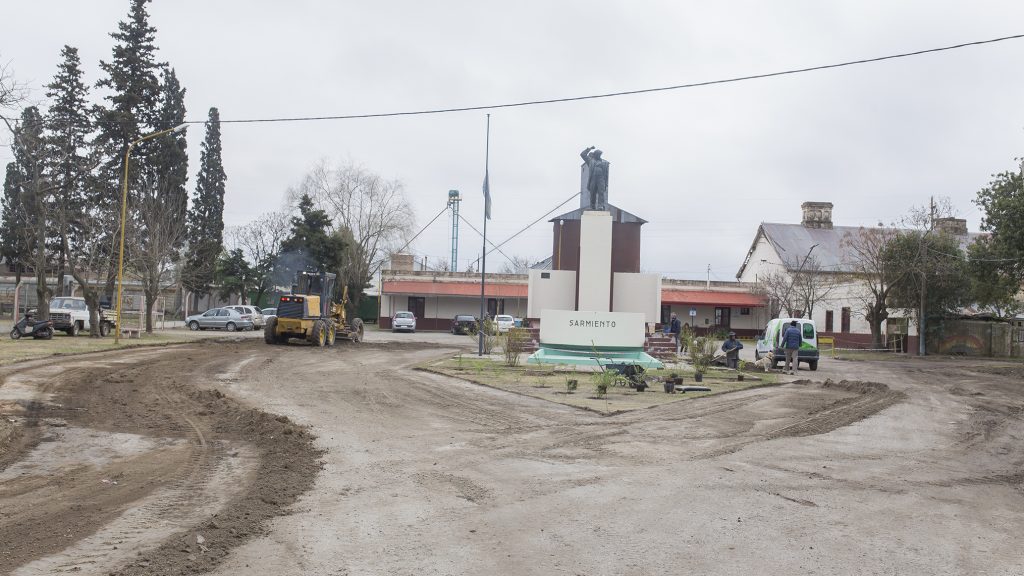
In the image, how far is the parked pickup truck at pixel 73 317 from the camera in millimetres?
34094

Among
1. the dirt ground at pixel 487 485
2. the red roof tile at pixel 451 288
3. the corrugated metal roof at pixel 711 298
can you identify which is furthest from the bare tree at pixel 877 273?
the dirt ground at pixel 487 485

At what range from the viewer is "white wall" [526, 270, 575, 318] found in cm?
3212

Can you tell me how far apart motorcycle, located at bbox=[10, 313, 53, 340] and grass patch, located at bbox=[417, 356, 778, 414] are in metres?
16.1

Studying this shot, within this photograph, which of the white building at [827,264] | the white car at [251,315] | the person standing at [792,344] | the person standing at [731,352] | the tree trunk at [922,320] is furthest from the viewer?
the white car at [251,315]

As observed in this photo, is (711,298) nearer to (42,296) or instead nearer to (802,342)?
(802,342)

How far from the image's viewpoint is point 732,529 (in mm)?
6523

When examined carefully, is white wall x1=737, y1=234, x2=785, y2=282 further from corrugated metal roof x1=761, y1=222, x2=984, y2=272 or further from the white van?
the white van

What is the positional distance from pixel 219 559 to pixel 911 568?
4811 millimetres

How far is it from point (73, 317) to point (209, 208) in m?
25.1

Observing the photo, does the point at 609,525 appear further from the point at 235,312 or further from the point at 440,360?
the point at 235,312

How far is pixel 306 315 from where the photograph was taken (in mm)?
31797

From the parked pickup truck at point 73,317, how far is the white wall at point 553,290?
18635 millimetres

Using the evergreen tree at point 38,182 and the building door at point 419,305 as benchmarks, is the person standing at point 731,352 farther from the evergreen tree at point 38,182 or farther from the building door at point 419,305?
the building door at point 419,305

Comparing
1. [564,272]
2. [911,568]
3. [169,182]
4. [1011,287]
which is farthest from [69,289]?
[911,568]
